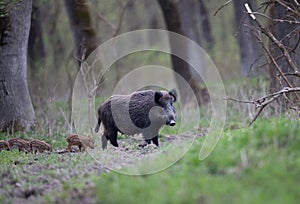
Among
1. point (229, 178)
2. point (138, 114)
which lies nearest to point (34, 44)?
point (138, 114)

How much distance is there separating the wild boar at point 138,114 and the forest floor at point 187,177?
3054 millimetres

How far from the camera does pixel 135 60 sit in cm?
3912

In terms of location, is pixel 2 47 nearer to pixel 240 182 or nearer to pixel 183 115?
pixel 183 115

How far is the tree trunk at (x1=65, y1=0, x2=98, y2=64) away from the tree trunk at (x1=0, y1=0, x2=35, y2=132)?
4.92 m

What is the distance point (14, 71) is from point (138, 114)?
4.19 meters

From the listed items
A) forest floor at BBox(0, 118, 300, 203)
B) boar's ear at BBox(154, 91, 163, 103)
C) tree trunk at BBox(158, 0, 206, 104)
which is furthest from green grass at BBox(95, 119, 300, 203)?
tree trunk at BBox(158, 0, 206, 104)

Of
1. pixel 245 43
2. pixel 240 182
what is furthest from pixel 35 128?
pixel 245 43

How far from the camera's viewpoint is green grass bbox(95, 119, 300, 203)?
6.62m

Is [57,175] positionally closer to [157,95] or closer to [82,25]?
[157,95]

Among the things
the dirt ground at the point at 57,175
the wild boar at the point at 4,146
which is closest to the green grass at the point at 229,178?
the dirt ground at the point at 57,175

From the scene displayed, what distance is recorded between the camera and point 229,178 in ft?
23.4

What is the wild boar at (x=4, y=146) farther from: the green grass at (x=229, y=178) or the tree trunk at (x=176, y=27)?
the tree trunk at (x=176, y=27)

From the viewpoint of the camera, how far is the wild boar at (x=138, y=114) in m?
13.2

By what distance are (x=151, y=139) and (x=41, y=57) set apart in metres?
17.5
